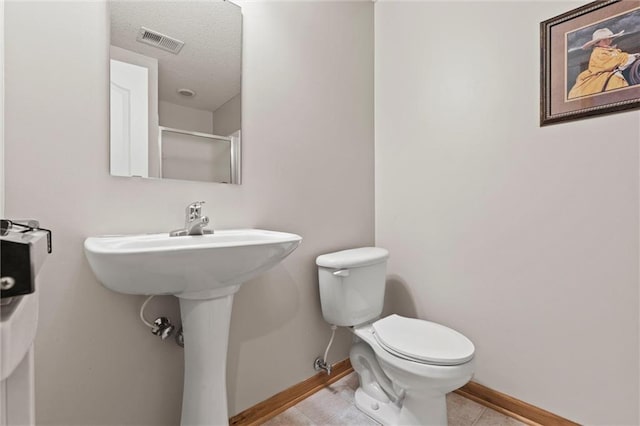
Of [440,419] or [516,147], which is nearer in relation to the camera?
[440,419]

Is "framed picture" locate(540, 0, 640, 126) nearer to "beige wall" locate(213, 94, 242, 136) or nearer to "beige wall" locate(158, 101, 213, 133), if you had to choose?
"beige wall" locate(213, 94, 242, 136)

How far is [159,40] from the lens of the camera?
1.11 m

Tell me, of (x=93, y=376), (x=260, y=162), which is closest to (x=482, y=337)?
(x=260, y=162)

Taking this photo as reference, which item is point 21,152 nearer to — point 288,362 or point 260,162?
point 260,162

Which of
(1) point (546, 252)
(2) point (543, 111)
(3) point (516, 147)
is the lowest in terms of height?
(1) point (546, 252)

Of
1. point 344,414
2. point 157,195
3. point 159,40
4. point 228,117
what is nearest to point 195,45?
point 159,40

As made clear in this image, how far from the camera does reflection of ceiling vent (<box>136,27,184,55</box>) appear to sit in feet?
3.50

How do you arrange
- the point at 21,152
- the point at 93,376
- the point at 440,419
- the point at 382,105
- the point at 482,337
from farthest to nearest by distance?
the point at 382,105 → the point at 482,337 → the point at 440,419 → the point at 93,376 → the point at 21,152

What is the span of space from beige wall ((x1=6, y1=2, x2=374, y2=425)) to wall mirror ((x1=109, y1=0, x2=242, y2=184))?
0.05 meters

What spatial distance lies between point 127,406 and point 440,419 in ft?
3.84

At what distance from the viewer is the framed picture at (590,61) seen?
111cm

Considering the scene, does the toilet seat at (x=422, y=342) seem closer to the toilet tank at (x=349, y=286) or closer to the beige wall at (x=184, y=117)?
the toilet tank at (x=349, y=286)

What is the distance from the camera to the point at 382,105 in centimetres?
186

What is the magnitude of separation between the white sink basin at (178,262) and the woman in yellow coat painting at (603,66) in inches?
51.3
